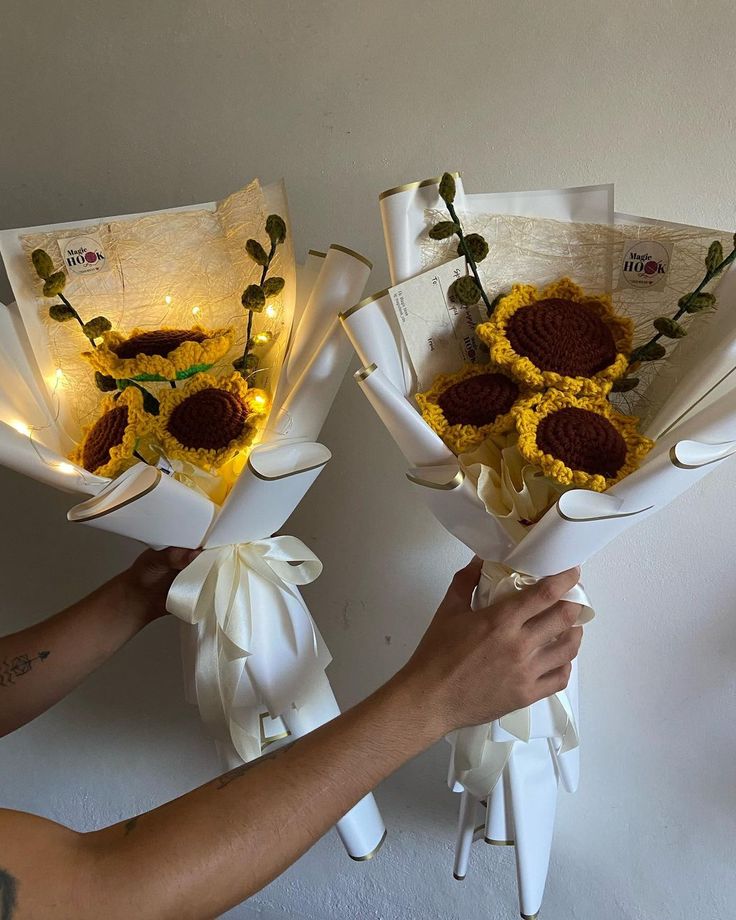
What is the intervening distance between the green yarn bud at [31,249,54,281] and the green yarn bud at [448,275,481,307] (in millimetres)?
480

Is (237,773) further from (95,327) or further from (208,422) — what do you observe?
(95,327)

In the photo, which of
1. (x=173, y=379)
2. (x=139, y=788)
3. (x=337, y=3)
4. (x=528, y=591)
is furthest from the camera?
(x=139, y=788)

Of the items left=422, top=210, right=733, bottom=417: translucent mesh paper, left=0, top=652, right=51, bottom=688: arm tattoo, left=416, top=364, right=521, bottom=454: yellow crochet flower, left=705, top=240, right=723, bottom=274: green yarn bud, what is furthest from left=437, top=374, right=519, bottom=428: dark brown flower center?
left=0, top=652, right=51, bottom=688: arm tattoo

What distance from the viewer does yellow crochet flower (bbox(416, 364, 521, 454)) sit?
765 mm

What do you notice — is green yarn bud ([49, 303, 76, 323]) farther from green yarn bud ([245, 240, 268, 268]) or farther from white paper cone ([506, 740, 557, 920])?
white paper cone ([506, 740, 557, 920])

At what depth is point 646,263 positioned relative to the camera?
796mm

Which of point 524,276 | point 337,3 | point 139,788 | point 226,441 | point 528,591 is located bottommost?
point 139,788

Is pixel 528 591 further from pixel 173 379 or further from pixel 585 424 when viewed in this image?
pixel 173 379

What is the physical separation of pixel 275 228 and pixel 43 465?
0.36 m

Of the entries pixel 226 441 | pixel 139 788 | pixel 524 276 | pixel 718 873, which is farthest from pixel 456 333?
pixel 139 788

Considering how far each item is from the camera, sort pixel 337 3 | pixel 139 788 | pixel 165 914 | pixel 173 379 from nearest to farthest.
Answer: pixel 165 914 → pixel 173 379 → pixel 337 3 → pixel 139 788

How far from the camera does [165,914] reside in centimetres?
65

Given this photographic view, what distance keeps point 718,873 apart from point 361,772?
61 centimetres

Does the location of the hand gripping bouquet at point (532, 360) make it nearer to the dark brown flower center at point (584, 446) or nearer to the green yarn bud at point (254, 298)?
the dark brown flower center at point (584, 446)
